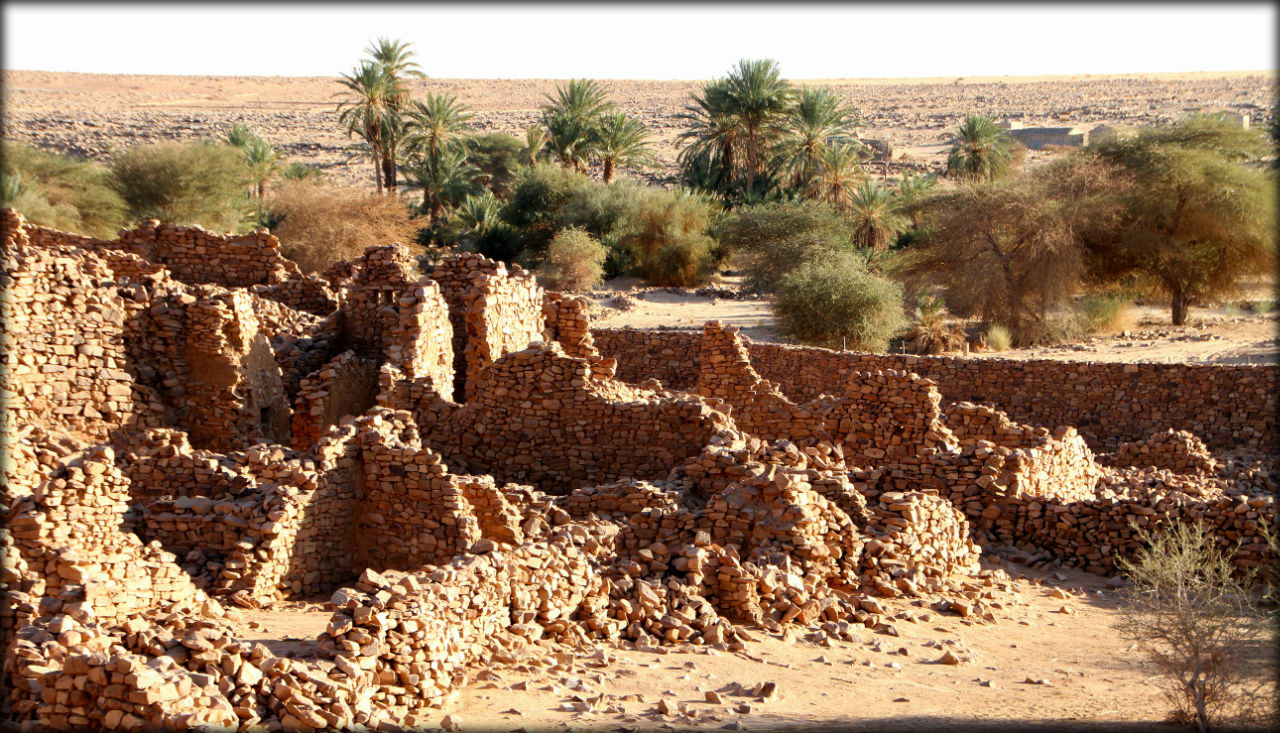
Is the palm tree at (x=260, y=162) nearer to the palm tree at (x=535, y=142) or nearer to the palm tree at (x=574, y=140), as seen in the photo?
the palm tree at (x=535, y=142)

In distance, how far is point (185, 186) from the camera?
34469mm

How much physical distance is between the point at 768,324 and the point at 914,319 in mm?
3005

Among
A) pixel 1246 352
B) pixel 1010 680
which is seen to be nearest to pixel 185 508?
pixel 1010 680

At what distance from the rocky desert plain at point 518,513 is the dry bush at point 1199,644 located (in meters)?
0.22

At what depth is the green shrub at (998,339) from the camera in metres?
26.8

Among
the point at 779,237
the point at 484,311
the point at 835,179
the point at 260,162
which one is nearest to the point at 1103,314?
the point at 779,237

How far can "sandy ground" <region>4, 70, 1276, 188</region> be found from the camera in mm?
71062

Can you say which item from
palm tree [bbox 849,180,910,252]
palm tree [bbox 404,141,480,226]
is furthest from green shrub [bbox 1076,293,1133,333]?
palm tree [bbox 404,141,480,226]

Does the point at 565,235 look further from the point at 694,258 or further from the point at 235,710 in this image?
the point at 235,710

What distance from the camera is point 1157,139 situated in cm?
3188

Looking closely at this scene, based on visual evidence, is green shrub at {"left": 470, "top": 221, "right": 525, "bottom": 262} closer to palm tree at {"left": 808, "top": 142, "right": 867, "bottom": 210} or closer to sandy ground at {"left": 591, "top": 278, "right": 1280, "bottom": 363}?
sandy ground at {"left": 591, "top": 278, "right": 1280, "bottom": 363}

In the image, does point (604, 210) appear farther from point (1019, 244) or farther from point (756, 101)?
point (1019, 244)

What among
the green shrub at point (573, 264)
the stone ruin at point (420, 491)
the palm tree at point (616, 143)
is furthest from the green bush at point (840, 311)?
the palm tree at point (616, 143)

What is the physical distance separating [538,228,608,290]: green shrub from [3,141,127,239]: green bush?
397 inches
